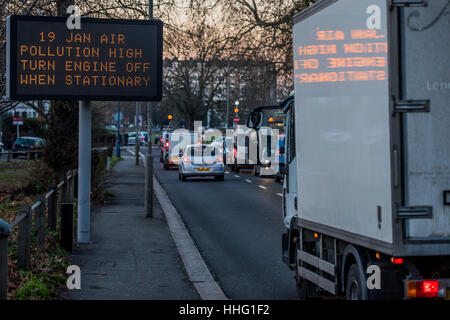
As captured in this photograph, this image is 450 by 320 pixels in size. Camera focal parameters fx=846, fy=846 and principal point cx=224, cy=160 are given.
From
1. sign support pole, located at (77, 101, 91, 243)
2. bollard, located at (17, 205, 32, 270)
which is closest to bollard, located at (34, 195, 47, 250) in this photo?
bollard, located at (17, 205, 32, 270)

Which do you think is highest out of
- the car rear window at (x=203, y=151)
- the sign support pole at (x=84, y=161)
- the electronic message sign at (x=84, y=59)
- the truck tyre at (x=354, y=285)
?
the electronic message sign at (x=84, y=59)

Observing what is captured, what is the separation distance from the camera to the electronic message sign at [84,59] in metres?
13.4

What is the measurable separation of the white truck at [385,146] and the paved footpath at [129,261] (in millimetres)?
2651

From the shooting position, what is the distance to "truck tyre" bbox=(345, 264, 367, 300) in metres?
6.91

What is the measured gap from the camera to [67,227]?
1270 centimetres

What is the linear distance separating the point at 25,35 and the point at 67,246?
3409mm

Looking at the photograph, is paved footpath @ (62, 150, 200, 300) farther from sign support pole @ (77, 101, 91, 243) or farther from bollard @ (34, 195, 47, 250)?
sign support pole @ (77, 101, 91, 243)

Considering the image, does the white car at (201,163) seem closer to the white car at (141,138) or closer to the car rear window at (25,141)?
the car rear window at (25,141)

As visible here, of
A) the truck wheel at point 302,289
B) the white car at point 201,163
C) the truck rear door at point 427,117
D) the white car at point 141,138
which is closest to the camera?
the truck rear door at point 427,117

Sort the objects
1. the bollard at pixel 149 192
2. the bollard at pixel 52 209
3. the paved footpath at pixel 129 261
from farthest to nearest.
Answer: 1. the bollard at pixel 149 192
2. the bollard at pixel 52 209
3. the paved footpath at pixel 129 261

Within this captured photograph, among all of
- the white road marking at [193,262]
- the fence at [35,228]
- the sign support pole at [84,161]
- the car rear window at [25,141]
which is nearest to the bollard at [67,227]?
the fence at [35,228]

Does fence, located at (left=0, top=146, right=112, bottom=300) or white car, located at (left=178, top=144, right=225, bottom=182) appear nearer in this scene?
fence, located at (left=0, top=146, right=112, bottom=300)

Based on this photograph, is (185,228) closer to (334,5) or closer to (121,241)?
(121,241)

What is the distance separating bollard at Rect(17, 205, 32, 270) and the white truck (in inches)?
149
